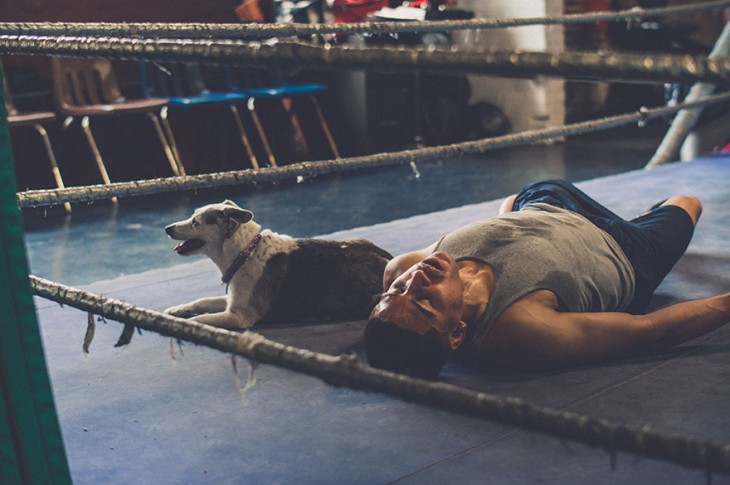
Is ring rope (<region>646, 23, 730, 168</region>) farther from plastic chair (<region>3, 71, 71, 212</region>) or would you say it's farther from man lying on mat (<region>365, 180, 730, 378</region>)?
plastic chair (<region>3, 71, 71, 212</region>)

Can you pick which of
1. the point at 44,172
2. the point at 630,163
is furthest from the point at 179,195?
the point at 630,163

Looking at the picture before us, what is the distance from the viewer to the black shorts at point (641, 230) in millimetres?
2170

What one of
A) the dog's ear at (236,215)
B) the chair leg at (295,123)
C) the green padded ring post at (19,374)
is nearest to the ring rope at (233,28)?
the dog's ear at (236,215)

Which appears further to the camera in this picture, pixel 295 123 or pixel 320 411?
pixel 295 123

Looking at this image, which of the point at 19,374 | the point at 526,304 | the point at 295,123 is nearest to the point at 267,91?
the point at 295,123

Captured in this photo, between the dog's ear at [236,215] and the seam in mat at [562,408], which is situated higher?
the dog's ear at [236,215]

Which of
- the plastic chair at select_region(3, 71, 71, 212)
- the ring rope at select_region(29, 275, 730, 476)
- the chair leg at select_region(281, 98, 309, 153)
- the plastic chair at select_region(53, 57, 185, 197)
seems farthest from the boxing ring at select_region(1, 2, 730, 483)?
the chair leg at select_region(281, 98, 309, 153)

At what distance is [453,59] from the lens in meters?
0.85

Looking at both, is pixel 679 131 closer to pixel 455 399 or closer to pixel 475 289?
pixel 475 289

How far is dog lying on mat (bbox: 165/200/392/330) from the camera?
2172mm

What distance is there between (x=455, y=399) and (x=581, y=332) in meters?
0.97

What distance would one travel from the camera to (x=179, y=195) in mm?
5359

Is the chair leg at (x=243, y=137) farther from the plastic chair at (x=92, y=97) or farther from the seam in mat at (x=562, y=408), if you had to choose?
the seam in mat at (x=562, y=408)

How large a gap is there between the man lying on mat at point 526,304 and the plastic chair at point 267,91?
3.95 m
